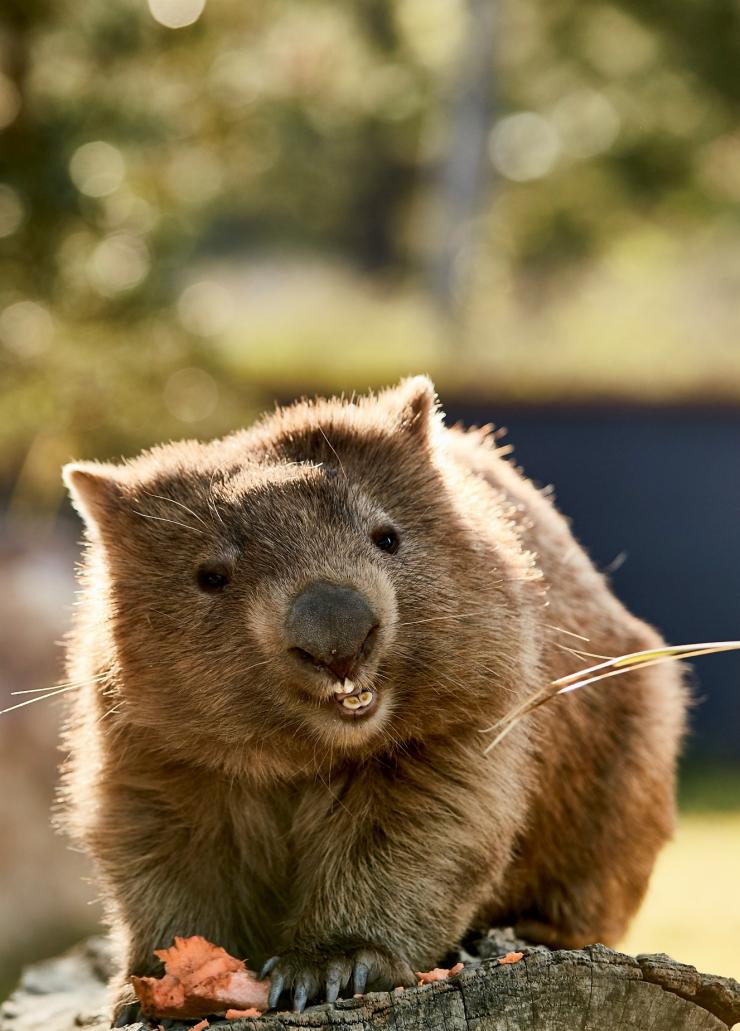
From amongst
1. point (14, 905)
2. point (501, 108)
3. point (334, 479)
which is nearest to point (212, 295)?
point (501, 108)

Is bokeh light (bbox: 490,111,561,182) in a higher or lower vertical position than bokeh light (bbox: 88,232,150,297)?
higher

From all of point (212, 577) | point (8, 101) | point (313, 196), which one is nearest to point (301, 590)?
point (212, 577)

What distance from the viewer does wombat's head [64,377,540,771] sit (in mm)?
3299

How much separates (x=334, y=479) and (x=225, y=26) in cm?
919

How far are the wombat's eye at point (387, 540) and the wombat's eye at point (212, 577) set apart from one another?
14.8 inches

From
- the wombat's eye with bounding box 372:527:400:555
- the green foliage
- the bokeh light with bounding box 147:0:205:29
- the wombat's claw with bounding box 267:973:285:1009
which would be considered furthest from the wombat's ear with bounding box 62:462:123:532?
the bokeh light with bounding box 147:0:205:29

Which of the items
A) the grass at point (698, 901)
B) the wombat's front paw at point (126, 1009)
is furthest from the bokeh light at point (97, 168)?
the wombat's front paw at point (126, 1009)

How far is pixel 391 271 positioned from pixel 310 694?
1889cm

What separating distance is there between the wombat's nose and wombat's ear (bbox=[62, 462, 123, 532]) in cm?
81

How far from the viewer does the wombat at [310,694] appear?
339 cm

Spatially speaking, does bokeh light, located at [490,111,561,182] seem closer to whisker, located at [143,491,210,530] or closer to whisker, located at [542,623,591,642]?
whisker, located at [542,623,591,642]

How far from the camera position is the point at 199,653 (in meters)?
3.49

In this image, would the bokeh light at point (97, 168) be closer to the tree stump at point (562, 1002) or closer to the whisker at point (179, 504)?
the whisker at point (179, 504)

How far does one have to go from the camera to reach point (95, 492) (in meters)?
3.85
